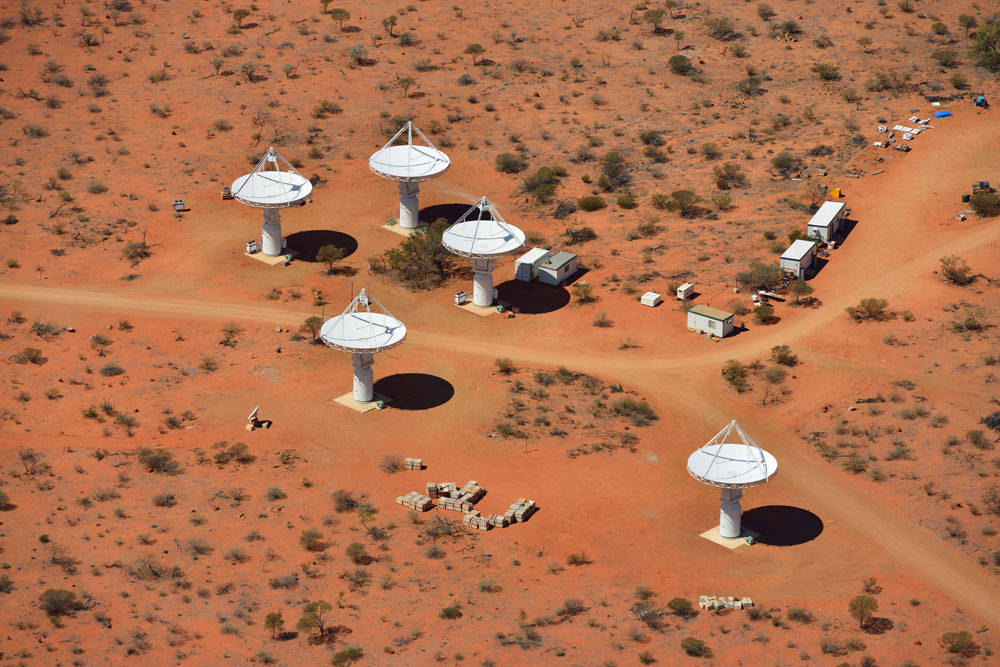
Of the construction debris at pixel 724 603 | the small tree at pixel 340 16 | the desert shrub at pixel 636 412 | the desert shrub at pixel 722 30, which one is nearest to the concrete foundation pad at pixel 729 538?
the construction debris at pixel 724 603

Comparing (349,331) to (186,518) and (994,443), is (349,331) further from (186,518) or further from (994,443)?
(994,443)

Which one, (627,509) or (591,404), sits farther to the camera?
(591,404)

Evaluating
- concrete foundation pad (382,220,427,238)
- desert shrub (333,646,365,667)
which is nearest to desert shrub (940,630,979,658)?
desert shrub (333,646,365,667)

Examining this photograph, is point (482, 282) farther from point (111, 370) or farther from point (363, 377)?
point (111, 370)

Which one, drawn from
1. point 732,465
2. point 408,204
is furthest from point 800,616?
point 408,204

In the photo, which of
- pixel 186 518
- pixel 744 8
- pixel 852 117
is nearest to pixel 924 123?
pixel 852 117

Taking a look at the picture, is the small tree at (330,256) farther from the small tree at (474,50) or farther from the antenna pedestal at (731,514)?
the antenna pedestal at (731,514)

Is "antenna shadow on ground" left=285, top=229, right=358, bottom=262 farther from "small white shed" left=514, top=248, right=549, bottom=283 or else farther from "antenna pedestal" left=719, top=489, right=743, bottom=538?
"antenna pedestal" left=719, top=489, right=743, bottom=538
